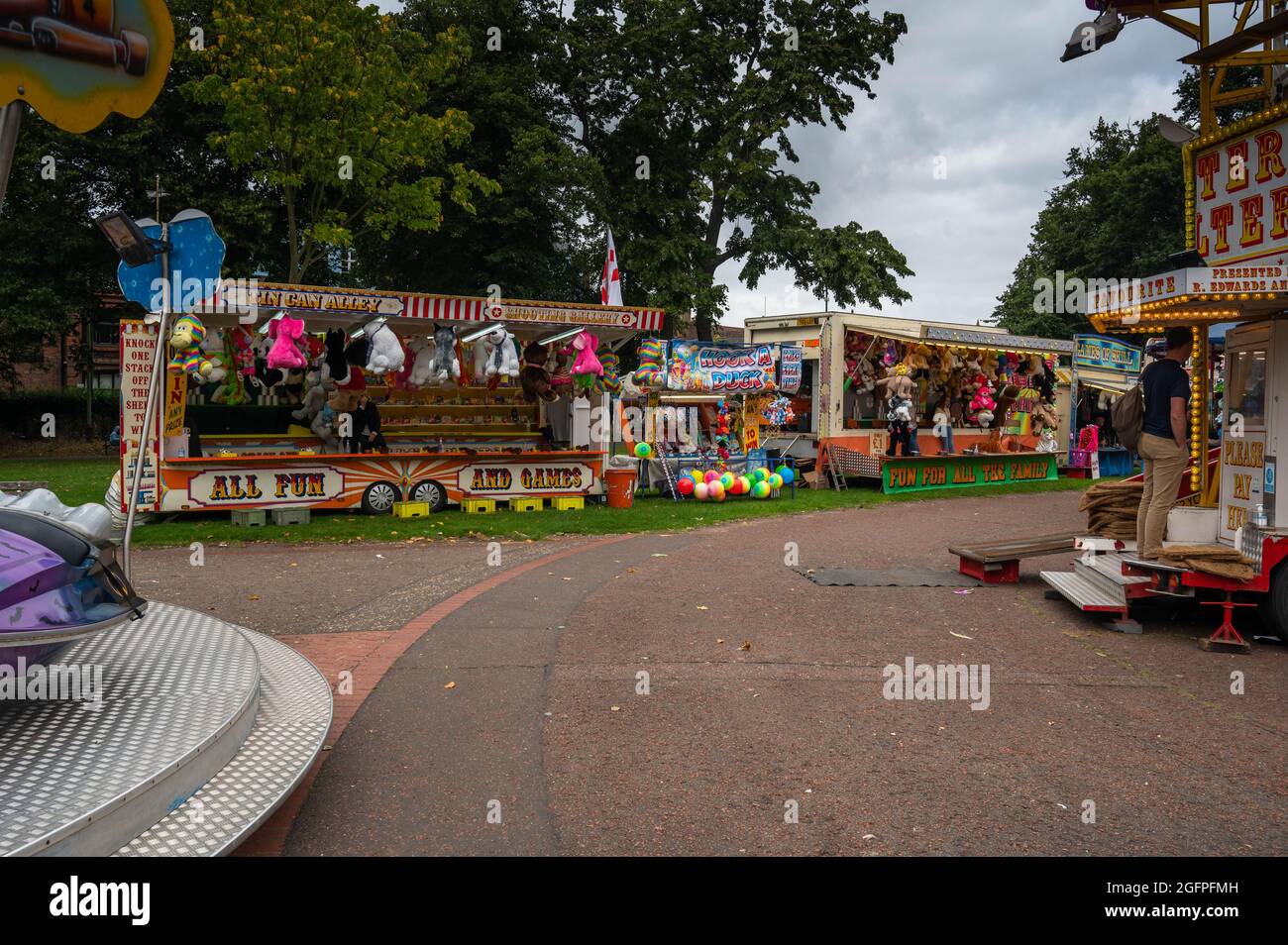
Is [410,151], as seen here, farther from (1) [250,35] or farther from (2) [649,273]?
(2) [649,273]

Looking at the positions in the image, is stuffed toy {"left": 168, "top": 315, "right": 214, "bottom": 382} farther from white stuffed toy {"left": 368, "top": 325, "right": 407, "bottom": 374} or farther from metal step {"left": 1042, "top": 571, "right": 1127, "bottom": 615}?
metal step {"left": 1042, "top": 571, "right": 1127, "bottom": 615}

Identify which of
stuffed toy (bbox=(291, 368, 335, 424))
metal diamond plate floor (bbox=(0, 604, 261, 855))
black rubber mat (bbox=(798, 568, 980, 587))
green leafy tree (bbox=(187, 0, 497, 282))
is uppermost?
green leafy tree (bbox=(187, 0, 497, 282))

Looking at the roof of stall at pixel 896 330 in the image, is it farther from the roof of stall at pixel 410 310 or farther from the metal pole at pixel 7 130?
the metal pole at pixel 7 130

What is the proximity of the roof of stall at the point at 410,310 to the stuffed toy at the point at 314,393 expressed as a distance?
97 centimetres

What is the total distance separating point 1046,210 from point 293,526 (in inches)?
2010

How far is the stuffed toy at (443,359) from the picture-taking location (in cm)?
1551

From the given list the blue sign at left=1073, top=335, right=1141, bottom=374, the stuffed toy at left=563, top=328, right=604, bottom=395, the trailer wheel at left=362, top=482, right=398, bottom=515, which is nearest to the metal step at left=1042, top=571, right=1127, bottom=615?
the stuffed toy at left=563, top=328, right=604, bottom=395

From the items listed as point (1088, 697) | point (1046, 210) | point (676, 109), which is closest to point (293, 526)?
point (1088, 697)

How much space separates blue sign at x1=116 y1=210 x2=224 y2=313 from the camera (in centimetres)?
554

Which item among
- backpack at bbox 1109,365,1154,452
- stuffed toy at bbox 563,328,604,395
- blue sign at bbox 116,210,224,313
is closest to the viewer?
blue sign at bbox 116,210,224,313

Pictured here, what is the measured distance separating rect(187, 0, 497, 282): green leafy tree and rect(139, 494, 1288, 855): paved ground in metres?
14.2

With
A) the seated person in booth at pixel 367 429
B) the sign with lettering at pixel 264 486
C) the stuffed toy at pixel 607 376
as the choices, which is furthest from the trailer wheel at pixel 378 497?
the stuffed toy at pixel 607 376

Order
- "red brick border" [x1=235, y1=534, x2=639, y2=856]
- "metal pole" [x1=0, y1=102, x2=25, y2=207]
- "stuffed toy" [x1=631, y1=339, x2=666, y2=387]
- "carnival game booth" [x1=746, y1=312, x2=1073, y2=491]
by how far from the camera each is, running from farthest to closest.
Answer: "carnival game booth" [x1=746, y1=312, x2=1073, y2=491]
"stuffed toy" [x1=631, y1=339, x2=666, y2=387]
"red brick border" [x1=235, y1=534, x2=639, y2=856]
"metal pole" [x1=0, y1=102, x2=25, y2=207]

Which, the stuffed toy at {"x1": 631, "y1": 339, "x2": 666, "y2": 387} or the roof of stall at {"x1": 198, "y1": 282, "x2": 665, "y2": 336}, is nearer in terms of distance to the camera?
the roof of stall at {"x1": 198, "y1": 282, "x2": 665, "y2": 336}
